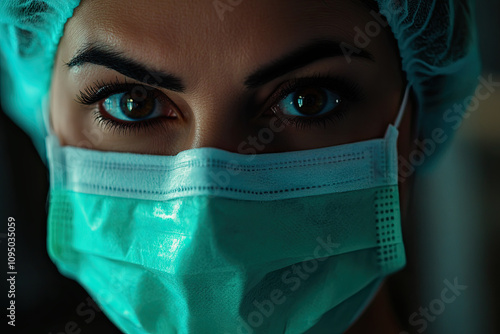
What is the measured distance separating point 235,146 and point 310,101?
0.20 m

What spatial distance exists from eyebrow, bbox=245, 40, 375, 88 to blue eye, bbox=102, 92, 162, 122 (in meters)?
0.24

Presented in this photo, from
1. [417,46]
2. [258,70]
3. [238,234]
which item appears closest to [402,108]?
[417,46]

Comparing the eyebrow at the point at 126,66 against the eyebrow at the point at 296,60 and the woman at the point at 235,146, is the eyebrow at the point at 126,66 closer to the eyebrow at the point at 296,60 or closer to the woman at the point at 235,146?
the woman at the point at 235,146

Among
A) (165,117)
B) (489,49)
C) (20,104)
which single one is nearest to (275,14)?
(165,117)

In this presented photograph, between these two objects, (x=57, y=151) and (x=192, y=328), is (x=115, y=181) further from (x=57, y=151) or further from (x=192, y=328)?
(x=192, y=328)

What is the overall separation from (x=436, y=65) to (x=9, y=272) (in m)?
1.52

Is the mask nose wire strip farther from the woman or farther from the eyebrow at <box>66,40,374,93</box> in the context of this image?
the eyebrow at <box>66,40,374,93</box>

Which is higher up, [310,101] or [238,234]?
[310,101]

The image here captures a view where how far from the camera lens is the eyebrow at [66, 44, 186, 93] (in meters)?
1.00

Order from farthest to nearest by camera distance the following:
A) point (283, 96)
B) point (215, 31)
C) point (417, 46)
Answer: point (417, 46) → point (283, 96) → point (215, 31)

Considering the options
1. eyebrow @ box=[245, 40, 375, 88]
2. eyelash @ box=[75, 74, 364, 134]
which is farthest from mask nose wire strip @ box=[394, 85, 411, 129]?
eyebrow @ box=[245, 40, 375, 88]

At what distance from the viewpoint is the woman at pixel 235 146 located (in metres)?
0.98

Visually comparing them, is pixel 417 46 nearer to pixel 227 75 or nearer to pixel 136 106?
pixel 227 75

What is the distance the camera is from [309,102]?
1083mm
